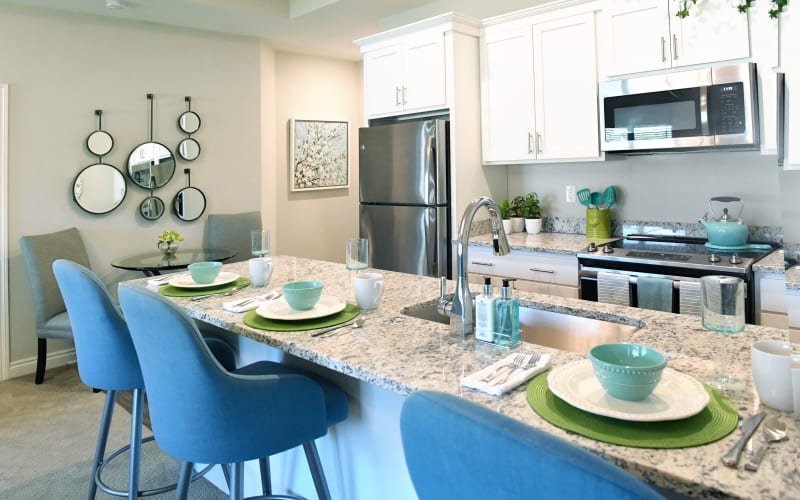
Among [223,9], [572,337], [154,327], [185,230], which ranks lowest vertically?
[572,337]

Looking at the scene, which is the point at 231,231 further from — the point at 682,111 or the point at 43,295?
the point at 682,111

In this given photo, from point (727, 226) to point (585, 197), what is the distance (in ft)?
3.09

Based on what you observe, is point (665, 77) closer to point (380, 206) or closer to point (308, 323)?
point (380, 206)

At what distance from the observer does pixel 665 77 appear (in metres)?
3.06

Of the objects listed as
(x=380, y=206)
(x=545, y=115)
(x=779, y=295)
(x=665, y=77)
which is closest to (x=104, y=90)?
(x=380, y=206)

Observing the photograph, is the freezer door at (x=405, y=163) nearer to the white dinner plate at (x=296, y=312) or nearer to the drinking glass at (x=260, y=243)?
the drinking glass at (x=260, y=243)

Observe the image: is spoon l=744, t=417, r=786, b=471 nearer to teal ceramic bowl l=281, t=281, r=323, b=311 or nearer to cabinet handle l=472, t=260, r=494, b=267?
teal ceramic bowl l=281, t=281, r=323, b=311

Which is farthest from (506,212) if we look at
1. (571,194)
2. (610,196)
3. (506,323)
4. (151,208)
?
(151,208)

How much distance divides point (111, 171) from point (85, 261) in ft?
2.38

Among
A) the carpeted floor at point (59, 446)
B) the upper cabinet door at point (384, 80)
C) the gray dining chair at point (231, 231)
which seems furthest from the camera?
the gray dining chair at point (231, 231)

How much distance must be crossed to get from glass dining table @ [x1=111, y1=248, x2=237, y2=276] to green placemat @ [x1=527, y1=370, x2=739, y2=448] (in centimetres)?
326

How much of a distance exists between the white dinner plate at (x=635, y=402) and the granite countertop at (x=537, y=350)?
0.07 metres

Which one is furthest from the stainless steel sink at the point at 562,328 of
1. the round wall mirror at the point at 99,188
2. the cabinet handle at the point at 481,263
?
the round wall mirror at the point at 99,188

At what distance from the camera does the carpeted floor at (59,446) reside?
95.4 inches
